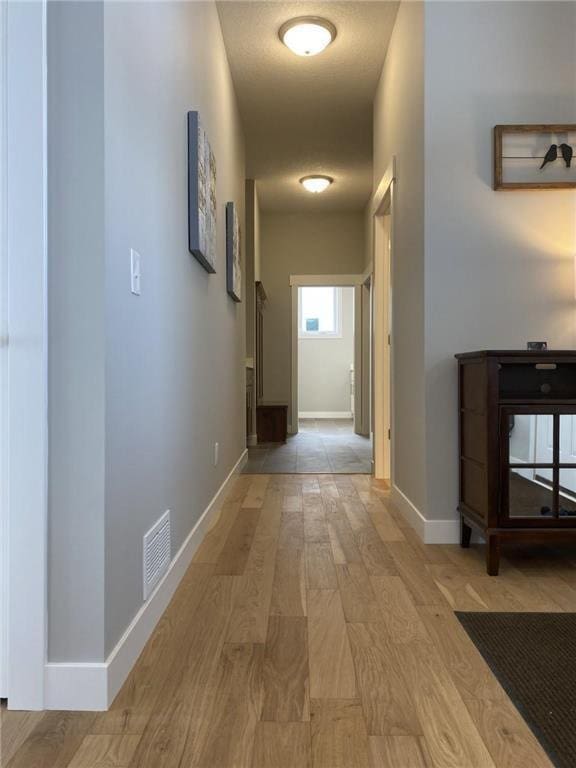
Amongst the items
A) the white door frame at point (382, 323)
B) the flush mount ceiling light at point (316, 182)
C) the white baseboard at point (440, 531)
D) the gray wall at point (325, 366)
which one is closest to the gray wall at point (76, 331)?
the white baseboard at point (440, 531)

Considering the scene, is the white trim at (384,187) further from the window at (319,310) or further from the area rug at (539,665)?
the window at (319,310)

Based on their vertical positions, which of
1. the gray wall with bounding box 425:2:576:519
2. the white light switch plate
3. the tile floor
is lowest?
the tile floor

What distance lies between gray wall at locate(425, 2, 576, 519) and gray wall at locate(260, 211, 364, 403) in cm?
428

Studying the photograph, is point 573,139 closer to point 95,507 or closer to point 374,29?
point 374,29

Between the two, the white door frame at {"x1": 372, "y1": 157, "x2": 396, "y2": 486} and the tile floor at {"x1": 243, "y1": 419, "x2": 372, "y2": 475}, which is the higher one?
the white door frame at {"x1": 372, "y1": 157, "x2": 396, "y2": 486}

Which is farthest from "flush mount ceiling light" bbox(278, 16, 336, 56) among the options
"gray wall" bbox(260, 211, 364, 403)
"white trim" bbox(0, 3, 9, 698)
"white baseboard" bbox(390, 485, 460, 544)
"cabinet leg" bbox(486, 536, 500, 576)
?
"gray wall" bbox(260, 211, 364, 403)

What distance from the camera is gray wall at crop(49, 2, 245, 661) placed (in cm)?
114

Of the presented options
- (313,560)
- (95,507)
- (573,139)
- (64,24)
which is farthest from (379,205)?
(95,507)

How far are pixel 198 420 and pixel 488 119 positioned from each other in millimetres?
1821

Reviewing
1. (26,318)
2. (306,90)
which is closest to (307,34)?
(306,90)

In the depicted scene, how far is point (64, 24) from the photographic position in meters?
1.13

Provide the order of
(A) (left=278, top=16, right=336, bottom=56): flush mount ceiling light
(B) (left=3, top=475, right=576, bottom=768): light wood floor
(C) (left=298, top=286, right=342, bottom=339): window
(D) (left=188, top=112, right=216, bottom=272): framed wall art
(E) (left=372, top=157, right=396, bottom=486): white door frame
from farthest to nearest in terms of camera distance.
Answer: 1. (C) (left=298, top=286, right=342, bottom=339): window
2. (E) (left=372, top=157, right=396, bottom=486): white door frame
3. (A) (left=278, top=16, right=336, bottom=56): flush mount ceiling light
4. (D) (left=188, top=112, right=216, bottom=272): framed wall art
5. (B) (left=3, top=475, right=576, bottom=768): light wood floor

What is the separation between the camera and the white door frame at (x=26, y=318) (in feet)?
3.61

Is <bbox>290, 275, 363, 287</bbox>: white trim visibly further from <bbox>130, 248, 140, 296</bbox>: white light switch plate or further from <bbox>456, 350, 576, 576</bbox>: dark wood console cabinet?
<bbox>130, 248, 140, 296</bbox>: white light switch plate
